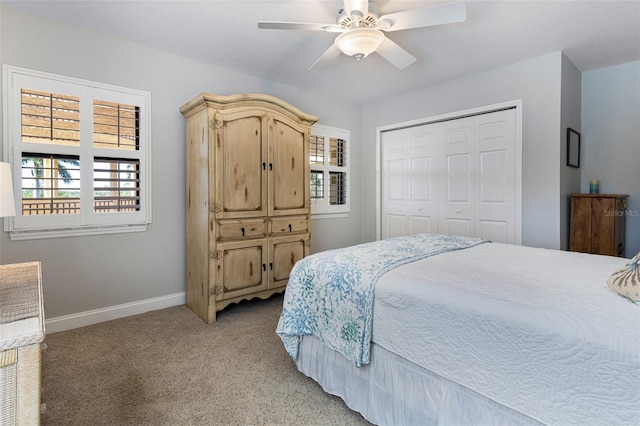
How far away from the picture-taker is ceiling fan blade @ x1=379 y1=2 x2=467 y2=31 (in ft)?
5.88

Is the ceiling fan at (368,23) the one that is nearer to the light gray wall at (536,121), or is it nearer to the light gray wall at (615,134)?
the light gray wall at (536,121)

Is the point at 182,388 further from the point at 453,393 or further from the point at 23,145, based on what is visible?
the point at 23,145

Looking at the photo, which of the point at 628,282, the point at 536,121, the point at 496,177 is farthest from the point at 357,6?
the point at 496,177

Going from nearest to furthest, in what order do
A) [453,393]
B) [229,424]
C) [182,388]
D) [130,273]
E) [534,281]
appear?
[453,393], [534,281], [229,424], [182,388], [130,273]

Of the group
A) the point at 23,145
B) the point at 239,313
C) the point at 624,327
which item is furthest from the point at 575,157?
the point at 23,145

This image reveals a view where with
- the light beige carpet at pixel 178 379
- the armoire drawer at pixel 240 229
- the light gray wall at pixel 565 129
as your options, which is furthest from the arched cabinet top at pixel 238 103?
the light gray wall at pixel 565 129

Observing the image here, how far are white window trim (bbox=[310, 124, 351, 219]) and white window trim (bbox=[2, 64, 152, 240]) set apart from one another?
2030 mm

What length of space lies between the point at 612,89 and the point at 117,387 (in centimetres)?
522

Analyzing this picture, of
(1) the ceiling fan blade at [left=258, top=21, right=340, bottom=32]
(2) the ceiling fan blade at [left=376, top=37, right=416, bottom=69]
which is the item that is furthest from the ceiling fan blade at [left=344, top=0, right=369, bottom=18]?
(2) the ceiling fan blade at [left=376, top=37, right=416, bottom=69]

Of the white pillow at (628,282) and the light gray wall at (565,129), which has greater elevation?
the light gray wall at (565,129)

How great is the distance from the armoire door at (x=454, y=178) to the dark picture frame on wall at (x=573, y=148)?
1.63 feet

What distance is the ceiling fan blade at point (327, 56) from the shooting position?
2.33 m

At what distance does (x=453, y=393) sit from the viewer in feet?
3.89

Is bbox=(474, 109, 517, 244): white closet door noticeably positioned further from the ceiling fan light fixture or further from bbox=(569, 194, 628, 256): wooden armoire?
the ceiling fan light fixture
